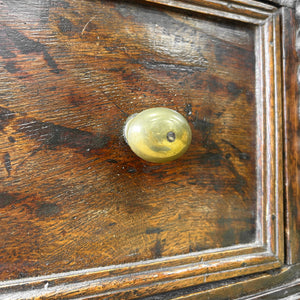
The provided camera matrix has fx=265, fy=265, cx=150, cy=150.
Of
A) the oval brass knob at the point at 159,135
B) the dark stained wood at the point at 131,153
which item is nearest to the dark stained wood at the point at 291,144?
the dark stained wood at the point at 131,153

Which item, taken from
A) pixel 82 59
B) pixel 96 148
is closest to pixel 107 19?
pixel 82 59

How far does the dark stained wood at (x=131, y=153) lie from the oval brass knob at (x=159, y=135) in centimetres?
7

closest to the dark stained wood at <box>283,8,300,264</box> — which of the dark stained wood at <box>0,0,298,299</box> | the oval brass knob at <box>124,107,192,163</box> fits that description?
the dark stained wood at <box>0,0,298,299</box>

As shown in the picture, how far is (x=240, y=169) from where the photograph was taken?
0.47 m

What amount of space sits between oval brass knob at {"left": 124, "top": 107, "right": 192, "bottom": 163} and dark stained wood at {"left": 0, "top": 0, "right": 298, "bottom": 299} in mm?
69

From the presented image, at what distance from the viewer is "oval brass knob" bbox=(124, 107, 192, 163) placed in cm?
32

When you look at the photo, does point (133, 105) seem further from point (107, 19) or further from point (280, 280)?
point (280, 280)

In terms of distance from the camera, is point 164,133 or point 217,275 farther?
point 217,275

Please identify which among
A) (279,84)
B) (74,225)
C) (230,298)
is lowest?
(230,298)

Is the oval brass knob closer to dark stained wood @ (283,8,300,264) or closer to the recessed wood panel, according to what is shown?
the recessed wood panel

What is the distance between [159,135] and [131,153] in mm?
97

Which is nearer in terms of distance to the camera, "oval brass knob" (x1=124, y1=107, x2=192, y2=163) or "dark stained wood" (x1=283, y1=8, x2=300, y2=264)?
"oval brass knob" (x1=124, y1=107, x2=192, y2=163)

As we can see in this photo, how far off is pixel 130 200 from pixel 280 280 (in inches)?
12.1

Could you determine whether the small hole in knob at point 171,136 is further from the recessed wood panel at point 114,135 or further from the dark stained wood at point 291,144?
the dark stained wood at point 291,144
